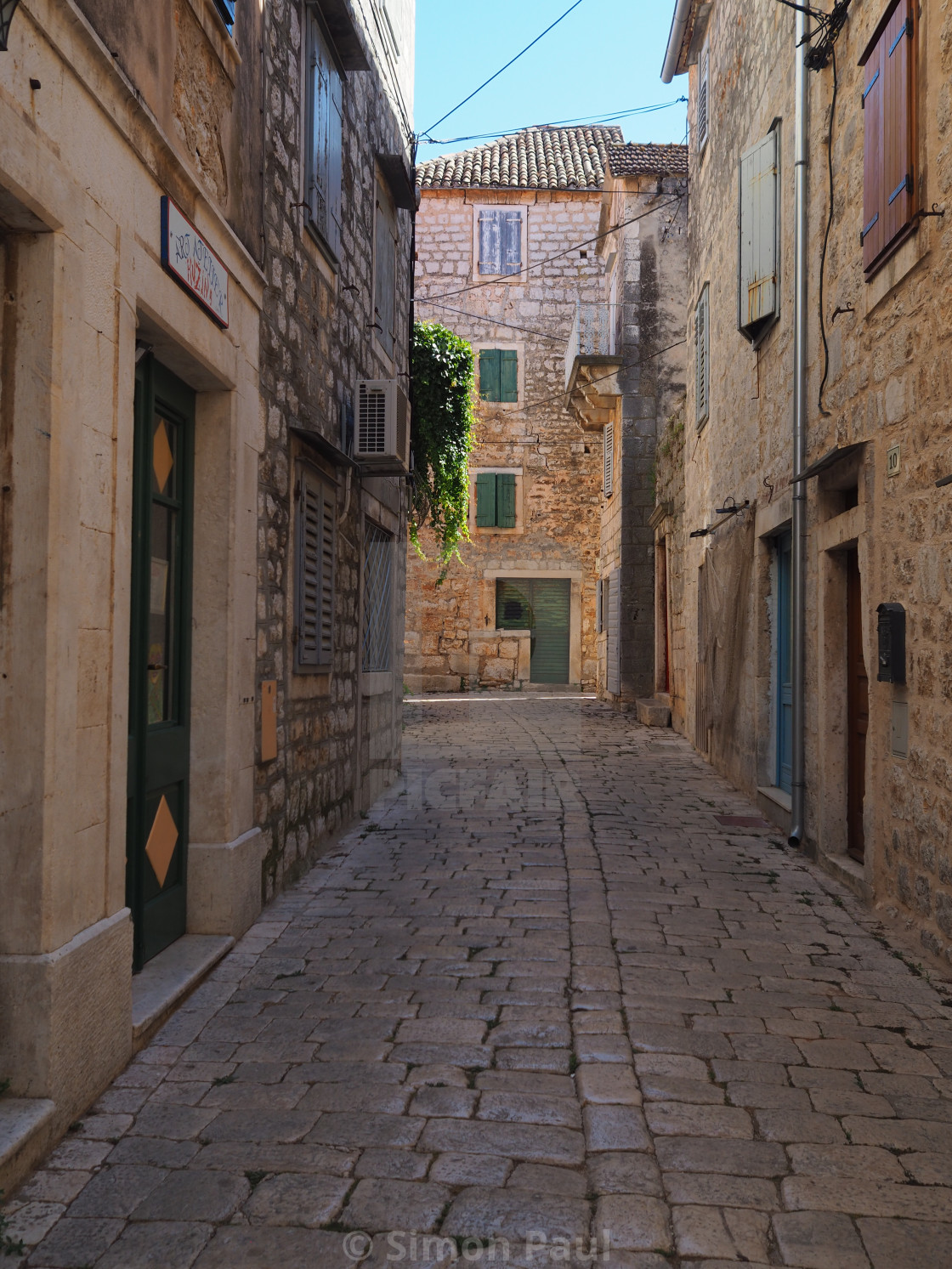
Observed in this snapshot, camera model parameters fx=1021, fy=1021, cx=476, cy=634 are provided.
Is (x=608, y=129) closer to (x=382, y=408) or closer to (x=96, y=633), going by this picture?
(x=382, y=408)

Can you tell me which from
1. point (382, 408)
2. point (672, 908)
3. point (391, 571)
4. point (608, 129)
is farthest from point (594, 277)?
point (672, 908)

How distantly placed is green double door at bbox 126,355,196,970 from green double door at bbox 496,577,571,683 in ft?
58.0

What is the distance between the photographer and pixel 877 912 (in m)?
4.99

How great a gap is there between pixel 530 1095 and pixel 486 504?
1963 centimetres

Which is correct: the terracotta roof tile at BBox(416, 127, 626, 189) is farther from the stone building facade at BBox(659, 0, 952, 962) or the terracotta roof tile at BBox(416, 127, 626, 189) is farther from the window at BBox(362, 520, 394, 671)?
the window at BBox(362, 520, 394, 671)

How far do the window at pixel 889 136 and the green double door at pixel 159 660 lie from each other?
3.32m

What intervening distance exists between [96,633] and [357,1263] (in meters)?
1.81

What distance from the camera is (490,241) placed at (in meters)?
22.2

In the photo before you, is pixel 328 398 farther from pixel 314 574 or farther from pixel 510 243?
pixel 510 243

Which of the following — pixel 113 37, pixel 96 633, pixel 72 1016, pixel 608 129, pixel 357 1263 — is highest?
pixel 608 129

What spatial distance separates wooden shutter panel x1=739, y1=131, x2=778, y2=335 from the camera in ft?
24.9

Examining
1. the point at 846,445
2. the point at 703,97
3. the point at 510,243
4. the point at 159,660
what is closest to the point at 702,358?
the point at 703,97

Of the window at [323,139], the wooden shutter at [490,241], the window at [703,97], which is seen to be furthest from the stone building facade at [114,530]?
the wooden shutter at [490,241]

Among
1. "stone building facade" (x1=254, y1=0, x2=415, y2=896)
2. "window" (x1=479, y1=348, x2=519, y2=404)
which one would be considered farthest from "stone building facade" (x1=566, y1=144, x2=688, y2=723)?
"stone building facade" (x1=254, y1=0, x2=415, y2=896)
